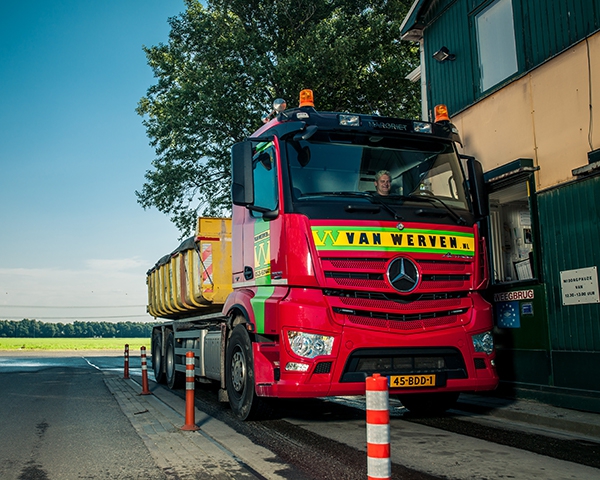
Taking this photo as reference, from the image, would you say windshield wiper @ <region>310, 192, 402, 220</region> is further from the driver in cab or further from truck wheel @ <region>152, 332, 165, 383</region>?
truck wheel @ <region>152, 332, 165, 383</region>

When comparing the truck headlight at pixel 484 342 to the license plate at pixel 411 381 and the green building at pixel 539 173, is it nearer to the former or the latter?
the license plate at pixel 411 381

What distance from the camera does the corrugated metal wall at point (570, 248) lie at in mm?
8344

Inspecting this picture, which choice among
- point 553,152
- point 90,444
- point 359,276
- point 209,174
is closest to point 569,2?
point 553,152

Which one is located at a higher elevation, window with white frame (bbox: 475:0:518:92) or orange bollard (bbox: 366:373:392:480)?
window with white frame (bbox: 475:0:518:92)

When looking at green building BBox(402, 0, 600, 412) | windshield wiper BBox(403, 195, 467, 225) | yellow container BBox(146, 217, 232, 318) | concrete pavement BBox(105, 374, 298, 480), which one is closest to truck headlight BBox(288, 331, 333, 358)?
concrete pavement BBox(105, 374, 298, 480)

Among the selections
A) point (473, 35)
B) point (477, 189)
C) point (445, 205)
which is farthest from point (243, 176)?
point (473, 35)

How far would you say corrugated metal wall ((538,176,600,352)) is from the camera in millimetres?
8344

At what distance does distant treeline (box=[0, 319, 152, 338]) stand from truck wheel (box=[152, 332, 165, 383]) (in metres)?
131

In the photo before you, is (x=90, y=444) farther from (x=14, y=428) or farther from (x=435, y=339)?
(x=435, y=339)

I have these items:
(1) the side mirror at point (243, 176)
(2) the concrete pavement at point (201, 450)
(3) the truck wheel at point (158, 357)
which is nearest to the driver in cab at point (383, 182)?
(1) the side mirror at point (243, 176)

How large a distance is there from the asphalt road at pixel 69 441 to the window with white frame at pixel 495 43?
8.10 meters

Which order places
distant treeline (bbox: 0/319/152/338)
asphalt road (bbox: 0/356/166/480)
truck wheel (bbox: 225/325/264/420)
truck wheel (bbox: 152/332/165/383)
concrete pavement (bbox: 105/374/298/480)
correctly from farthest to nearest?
distant treeline (bbox: 0/319/152/338) → truck wheel (bbox: 152/332/165/383) → truck wheel (bbox: 225/325/264/420) → asphalt road (bbox: 0/356/166/480) → concrete pavement (bbox: 105/374/298/480)

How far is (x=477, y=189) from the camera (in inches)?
306

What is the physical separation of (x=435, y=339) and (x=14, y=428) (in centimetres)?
538
